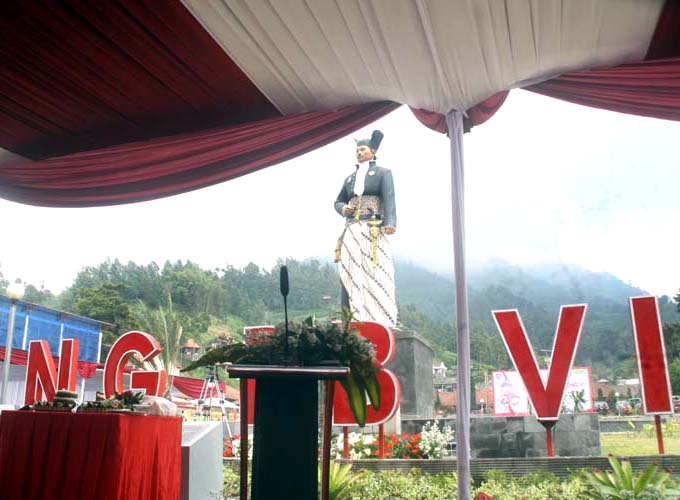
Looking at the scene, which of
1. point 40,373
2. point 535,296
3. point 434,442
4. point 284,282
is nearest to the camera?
→ point 284,282

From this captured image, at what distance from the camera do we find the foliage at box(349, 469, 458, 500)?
3.86 meters

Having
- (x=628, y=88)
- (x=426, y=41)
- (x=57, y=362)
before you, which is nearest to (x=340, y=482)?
(x=426, y=41)

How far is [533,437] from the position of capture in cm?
427


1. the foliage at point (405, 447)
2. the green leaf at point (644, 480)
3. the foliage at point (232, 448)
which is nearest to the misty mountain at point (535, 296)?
the foliage at point (232, 448)

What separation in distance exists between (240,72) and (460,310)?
7.15ft

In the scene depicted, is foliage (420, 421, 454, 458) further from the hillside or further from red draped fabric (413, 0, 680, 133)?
the hillside

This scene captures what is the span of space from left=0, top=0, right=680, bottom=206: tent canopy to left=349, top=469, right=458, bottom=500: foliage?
7.85 feet

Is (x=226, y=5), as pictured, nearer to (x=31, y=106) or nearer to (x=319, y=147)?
(x=319, y=147)

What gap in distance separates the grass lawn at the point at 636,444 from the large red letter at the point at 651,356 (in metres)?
0.43

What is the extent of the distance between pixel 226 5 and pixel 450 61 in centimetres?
139

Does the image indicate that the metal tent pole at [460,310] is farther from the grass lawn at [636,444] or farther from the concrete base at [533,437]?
the grass lawn at [636,444]

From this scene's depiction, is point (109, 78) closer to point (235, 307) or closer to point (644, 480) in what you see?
point (644, 480)

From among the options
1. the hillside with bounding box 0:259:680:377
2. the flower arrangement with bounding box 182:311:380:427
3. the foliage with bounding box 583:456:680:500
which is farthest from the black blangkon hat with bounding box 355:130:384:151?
the hillside with bounding box 0:259:680:377

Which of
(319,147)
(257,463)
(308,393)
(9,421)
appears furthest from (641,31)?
(9,421)
